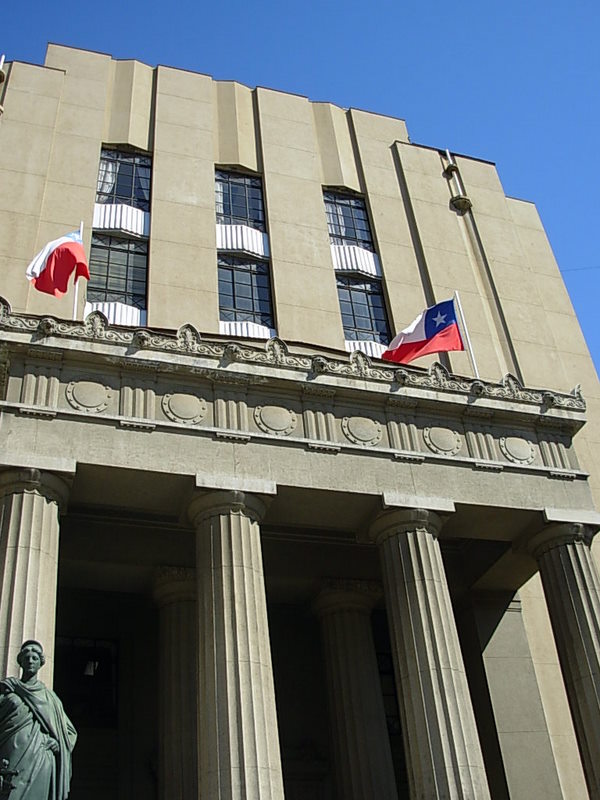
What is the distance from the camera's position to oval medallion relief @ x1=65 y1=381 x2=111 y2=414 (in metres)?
18.1

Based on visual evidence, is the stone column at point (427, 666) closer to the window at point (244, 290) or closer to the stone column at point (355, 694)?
the stone column at point (355, 694)

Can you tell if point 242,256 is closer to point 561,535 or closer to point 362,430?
point 362,430

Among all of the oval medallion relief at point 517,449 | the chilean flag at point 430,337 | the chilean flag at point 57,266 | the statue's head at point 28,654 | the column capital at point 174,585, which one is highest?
the chilean flag at point 57,266

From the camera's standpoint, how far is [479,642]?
2245cm

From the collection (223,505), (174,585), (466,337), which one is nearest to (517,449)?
(466,337)

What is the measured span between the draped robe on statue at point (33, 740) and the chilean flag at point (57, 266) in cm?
1206

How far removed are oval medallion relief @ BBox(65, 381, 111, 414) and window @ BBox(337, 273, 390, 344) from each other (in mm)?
10882

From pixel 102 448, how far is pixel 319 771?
10.00 m

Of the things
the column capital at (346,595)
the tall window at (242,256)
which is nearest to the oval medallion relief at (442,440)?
the column capital at (346,595)

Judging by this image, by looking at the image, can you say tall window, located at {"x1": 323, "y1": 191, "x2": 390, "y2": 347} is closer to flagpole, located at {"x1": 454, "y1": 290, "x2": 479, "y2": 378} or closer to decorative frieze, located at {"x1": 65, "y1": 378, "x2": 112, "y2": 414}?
flagpole, located at {"x1": 454, "y1": 290, "x2": 479, "y2": 378}

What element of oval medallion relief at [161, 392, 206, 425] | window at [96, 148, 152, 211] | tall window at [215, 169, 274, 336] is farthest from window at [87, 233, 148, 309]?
oval medallion relief at [161, 392, 206, 425]

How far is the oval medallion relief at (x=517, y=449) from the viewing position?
21156 millimetres

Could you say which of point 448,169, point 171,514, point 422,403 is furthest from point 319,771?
point 448,169

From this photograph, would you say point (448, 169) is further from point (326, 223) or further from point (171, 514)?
point (171, 514)
